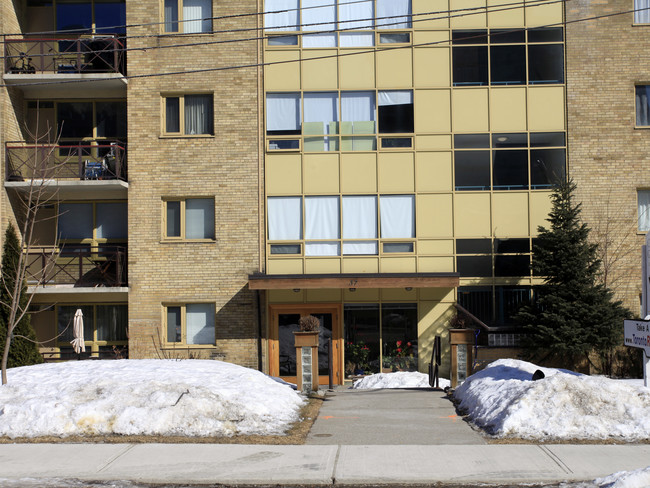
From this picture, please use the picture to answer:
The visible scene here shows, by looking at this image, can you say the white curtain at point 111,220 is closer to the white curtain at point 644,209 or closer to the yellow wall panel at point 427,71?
the yellow wall panel at point 427,71

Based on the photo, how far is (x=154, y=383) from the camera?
1223cm

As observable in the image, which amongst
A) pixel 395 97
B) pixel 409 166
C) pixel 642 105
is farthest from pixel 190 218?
pixel 642 105

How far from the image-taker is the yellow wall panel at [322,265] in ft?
70.1

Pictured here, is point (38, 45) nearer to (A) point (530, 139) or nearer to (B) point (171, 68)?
(B) point (171, 68)

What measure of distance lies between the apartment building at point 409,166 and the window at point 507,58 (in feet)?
0.12

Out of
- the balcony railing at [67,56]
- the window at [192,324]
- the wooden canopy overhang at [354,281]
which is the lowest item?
the window at [192,324]

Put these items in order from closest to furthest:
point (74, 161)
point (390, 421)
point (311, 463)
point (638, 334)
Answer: point (311, 463), point (638, 334), point (390, 421), point (74, 161)

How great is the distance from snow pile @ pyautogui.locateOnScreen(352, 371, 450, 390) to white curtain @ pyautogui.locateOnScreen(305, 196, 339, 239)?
159 inches

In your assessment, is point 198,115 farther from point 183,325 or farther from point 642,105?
point 642,105

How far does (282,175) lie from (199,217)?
2.61 m

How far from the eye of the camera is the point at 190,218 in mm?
21766

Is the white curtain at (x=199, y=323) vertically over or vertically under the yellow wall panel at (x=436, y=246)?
under

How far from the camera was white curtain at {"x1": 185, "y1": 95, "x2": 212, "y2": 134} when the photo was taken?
2188 centimetres

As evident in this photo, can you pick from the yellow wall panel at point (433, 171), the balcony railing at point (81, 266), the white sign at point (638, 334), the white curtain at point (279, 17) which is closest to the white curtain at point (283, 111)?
the white curtain at point (279, 17)
